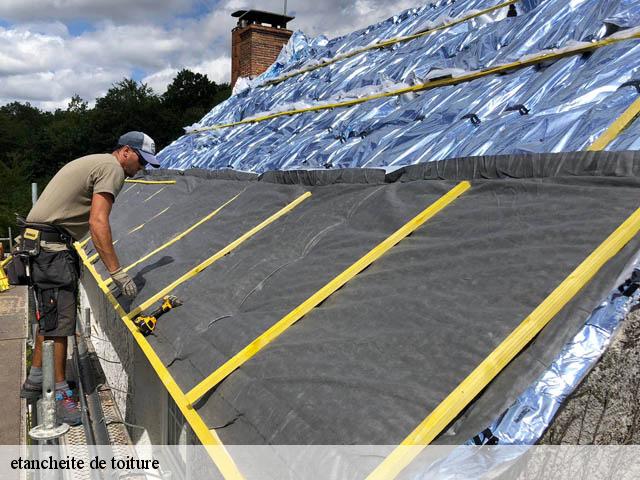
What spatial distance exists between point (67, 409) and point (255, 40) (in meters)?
13.7

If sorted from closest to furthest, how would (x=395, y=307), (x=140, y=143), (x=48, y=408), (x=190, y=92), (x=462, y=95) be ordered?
(x=395, y=307), (x=48, y=408), (x=140, y=143), (x=462, y=95), (x=190, y=92)

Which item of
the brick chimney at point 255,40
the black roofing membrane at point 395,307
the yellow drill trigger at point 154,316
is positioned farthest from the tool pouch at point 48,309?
the brick chimney at point 255,40

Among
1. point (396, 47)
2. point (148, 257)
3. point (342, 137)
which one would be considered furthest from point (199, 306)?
point (396, 47)

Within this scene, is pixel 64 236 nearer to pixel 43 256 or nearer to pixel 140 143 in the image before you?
pixel 43 256

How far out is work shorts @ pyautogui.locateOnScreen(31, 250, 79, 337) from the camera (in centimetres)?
328

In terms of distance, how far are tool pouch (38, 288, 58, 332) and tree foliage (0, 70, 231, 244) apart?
34.5m

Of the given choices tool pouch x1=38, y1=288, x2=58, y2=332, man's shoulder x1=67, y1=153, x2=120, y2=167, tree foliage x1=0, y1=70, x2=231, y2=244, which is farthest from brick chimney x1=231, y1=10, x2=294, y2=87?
tree foliage x1=0, y1=70, x2=231, y2=244

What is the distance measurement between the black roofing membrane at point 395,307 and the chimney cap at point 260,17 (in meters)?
13.9

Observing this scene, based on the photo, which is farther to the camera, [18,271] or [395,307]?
[18,271]

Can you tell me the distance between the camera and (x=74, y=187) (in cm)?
336

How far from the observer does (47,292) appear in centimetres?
329

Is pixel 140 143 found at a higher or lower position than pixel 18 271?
higher

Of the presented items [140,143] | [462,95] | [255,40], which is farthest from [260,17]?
[140,143]

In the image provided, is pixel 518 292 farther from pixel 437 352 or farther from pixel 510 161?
pixel 510 161
